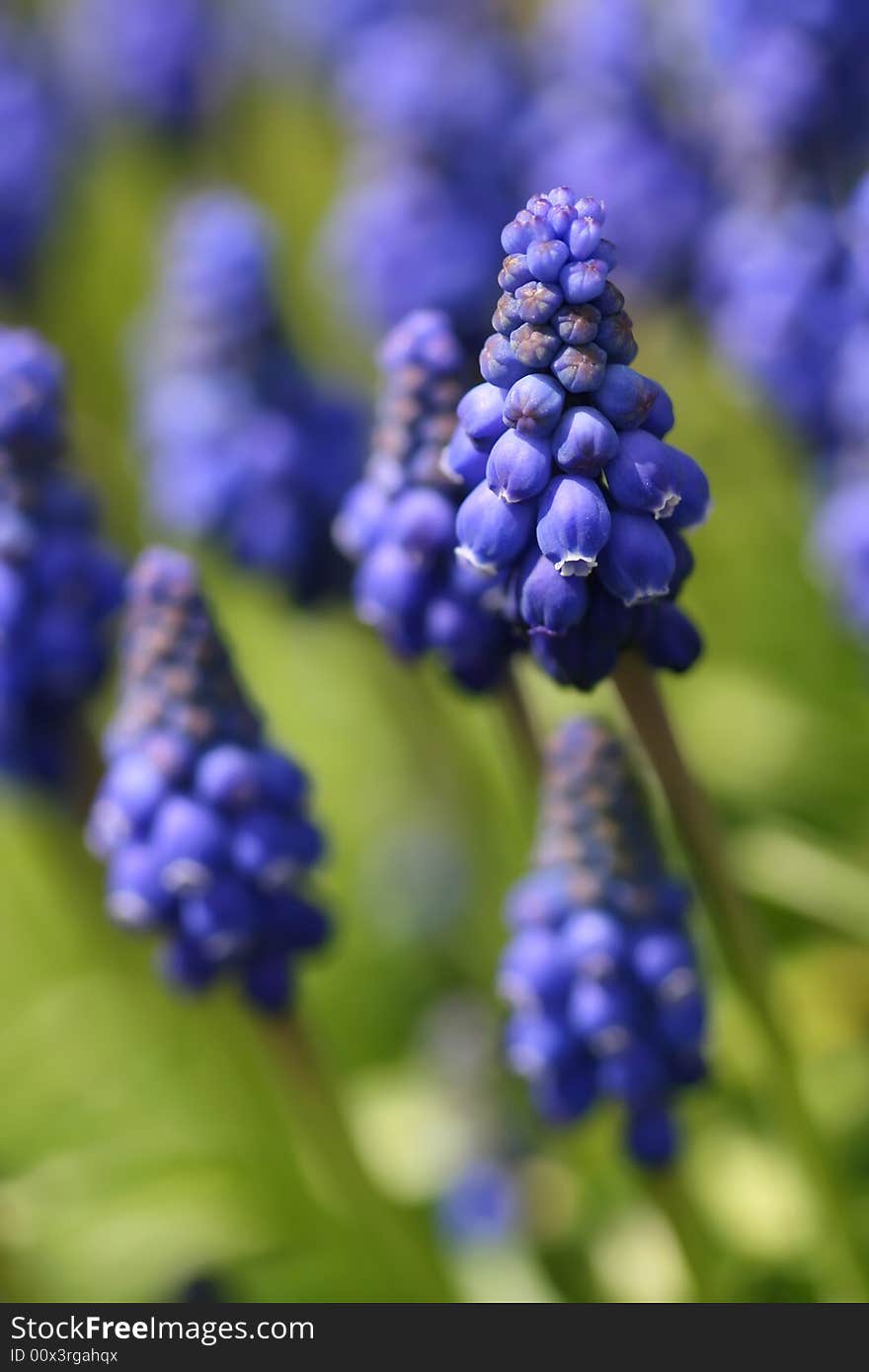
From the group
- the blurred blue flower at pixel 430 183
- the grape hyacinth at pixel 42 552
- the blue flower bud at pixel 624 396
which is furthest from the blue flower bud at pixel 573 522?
the blurred blue flower at pixel 430 183

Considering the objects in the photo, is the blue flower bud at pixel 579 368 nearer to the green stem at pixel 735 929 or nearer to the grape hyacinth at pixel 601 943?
the green stem at pixel 735 929

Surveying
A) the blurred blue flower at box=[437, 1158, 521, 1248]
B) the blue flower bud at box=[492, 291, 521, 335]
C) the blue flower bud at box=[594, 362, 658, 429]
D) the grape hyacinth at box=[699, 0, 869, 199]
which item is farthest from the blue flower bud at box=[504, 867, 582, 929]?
the grape hyacinth at box=[699, 0, 869, 199]

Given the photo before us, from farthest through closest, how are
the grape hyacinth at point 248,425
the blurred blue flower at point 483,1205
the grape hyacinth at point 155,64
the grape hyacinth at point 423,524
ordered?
the grape hyacinth at point 155,64, the grape hyacinth at point 248,425, the blurred blue flower at point 483,1205, the grape hyacinth at point 423,524

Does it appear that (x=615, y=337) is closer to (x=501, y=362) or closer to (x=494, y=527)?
(x=501, y=362)

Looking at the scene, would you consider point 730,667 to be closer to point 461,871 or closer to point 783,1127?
point 461,871

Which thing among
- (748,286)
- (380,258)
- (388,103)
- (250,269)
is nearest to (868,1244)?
(748,286)

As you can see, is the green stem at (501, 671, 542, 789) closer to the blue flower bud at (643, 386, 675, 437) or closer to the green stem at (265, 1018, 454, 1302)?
the green stem at (265, 1018, 454, 1302)

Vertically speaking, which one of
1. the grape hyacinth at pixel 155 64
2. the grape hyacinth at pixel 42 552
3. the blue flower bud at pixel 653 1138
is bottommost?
the blue flower bud at pixel 653 1138
